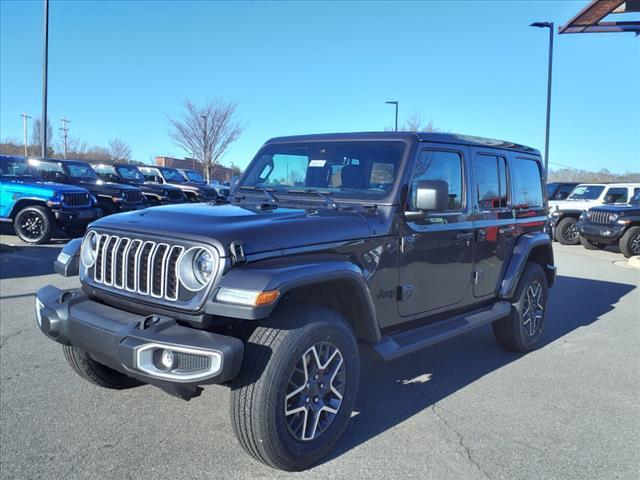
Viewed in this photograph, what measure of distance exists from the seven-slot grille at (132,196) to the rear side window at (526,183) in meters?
11.3

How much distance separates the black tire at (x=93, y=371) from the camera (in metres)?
3.70

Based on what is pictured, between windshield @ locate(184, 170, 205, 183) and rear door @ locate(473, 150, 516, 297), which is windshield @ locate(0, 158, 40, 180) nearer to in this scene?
windshield @ locate(184, 170, 205, 183)

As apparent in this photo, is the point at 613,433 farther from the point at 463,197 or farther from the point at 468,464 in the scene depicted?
the point at 463,197

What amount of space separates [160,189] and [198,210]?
14.6 metres

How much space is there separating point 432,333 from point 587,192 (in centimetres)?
1544

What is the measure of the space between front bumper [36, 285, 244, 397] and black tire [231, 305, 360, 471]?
192 millimetres

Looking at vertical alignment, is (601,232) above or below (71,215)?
below

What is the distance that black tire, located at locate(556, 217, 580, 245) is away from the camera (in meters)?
16.6

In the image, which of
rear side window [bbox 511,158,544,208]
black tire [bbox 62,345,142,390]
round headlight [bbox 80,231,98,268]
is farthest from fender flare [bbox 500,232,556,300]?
round headlight [bbox 80,231,98,268]

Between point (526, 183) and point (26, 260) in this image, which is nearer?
point (526, 183)

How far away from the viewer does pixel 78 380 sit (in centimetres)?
415

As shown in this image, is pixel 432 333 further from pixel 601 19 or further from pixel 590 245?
pixel 590 245

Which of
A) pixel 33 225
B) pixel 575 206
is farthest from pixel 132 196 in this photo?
pixel 575 206

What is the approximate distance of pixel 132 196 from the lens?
14.5m
